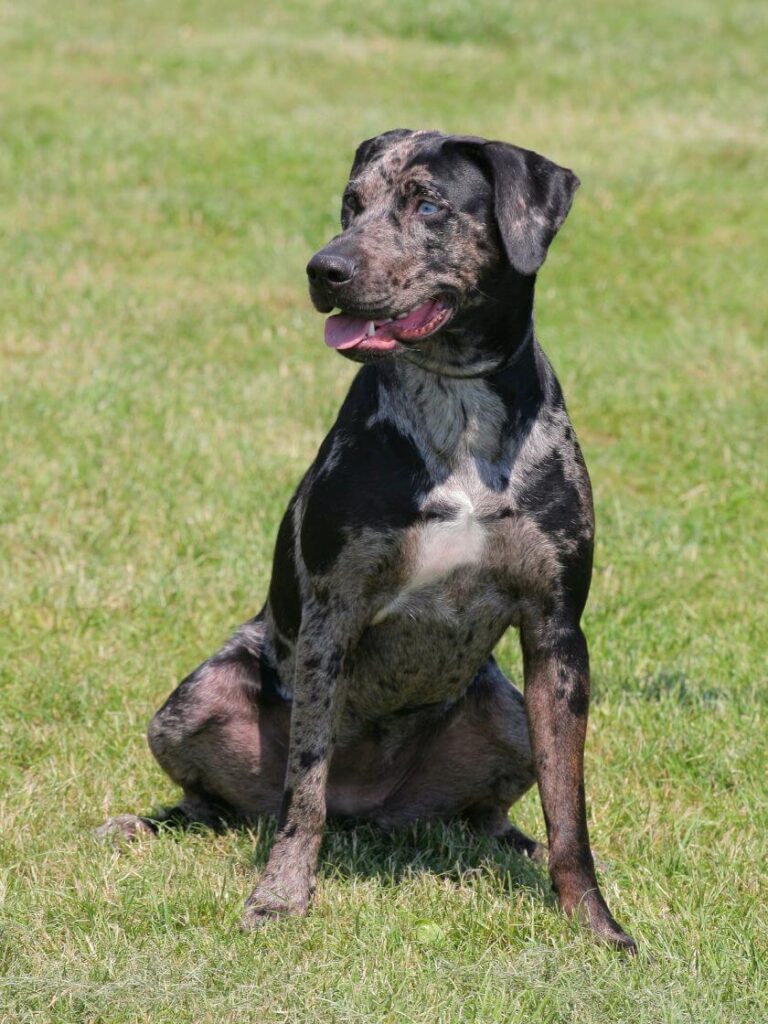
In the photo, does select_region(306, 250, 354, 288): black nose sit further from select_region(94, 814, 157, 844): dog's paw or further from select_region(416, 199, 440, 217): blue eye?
select_region(94, 814, 157, 844): dog's paw

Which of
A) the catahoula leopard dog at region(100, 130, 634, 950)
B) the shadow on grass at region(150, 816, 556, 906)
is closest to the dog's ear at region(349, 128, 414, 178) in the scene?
the catahoula leopard dog at region(100, 130, 634, 950)

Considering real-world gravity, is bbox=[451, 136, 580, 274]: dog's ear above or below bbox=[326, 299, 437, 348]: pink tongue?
above

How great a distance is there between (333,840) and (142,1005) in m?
1.23

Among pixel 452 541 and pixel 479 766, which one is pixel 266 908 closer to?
pixel 479 766

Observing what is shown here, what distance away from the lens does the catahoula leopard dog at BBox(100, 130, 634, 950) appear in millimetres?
4129

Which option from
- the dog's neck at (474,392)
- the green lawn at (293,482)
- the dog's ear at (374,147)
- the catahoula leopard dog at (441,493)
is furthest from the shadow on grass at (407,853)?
the dog's ear at (374,147)

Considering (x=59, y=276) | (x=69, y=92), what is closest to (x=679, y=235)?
(x=59, y=276)

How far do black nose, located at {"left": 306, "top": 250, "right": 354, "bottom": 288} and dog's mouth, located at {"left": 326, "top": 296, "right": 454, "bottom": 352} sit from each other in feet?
0.36

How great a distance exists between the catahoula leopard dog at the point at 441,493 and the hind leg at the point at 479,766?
21cm

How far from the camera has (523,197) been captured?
4.16 m

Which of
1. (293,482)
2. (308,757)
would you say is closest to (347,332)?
(308,757)

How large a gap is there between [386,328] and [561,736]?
121cm

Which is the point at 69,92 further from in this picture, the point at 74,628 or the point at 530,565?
the point at 530,565

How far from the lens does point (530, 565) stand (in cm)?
419
